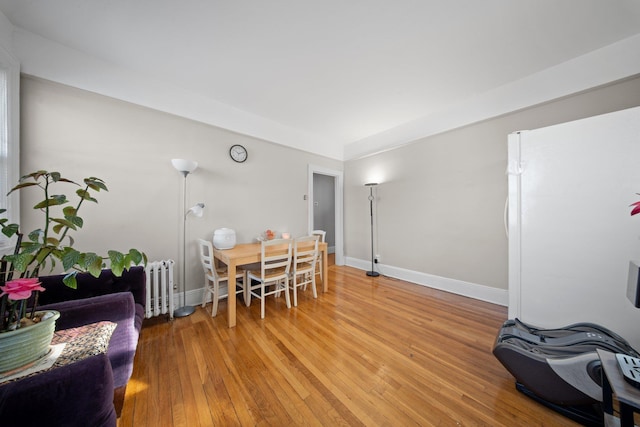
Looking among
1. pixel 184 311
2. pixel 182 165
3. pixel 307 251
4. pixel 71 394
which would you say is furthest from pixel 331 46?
pixel 184 311

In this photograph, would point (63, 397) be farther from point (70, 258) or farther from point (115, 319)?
point (115, 319)

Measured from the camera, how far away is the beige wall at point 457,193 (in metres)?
2.35

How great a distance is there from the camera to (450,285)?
3.07 meters

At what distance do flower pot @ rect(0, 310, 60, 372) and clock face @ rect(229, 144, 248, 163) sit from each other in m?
2.52

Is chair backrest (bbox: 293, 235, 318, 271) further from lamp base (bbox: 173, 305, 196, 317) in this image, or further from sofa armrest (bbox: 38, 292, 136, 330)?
sofa armrest (bbox: 38, 292, 136, 330)

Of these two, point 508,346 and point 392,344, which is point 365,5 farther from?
point 392,344

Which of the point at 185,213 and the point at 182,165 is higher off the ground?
the point at 182,165

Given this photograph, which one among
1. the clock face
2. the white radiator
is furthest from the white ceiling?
the white radiator

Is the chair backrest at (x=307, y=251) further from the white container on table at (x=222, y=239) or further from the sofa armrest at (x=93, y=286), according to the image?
the sofa armrest at (x=93, y=286)

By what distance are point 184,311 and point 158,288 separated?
16.3 inches

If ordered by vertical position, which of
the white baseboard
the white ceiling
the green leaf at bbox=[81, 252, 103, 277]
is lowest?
the white baseboard

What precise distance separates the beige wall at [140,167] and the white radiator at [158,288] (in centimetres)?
25

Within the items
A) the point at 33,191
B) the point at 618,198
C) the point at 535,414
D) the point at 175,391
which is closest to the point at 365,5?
the point at 618,198

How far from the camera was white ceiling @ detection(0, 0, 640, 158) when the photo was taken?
1.62 meters
